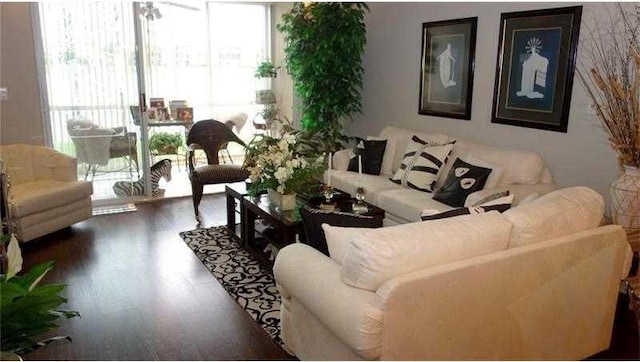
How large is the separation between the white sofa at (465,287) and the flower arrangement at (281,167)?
4.02 ft

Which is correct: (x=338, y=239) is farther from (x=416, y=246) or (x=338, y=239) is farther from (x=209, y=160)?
(x=209, y=160)

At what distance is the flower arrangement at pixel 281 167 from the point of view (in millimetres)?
3502

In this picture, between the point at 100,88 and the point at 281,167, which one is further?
the point at 100,88

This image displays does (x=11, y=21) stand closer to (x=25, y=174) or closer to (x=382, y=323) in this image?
(x=25, y=174)

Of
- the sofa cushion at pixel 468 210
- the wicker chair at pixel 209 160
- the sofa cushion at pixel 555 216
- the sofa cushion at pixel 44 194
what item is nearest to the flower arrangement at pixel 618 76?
the sofa cushion at pixel 555 216

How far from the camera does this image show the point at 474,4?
14.2ft

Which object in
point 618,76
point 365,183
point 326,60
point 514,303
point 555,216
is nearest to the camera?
point 514,303

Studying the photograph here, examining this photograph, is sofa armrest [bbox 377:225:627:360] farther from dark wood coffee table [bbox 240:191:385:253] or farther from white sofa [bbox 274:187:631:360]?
dark wood coffee table [bbox 240:191:385:253]

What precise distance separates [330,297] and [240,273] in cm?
182

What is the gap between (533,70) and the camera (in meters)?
3.84

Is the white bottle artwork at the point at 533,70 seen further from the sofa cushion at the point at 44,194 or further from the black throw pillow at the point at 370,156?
the sofa cushion at the point at 44,194

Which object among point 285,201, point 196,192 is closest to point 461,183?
point 285,201

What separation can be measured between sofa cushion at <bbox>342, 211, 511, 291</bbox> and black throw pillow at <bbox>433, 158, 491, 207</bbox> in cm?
159

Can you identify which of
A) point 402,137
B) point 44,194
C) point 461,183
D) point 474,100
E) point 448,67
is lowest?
point 44,194
